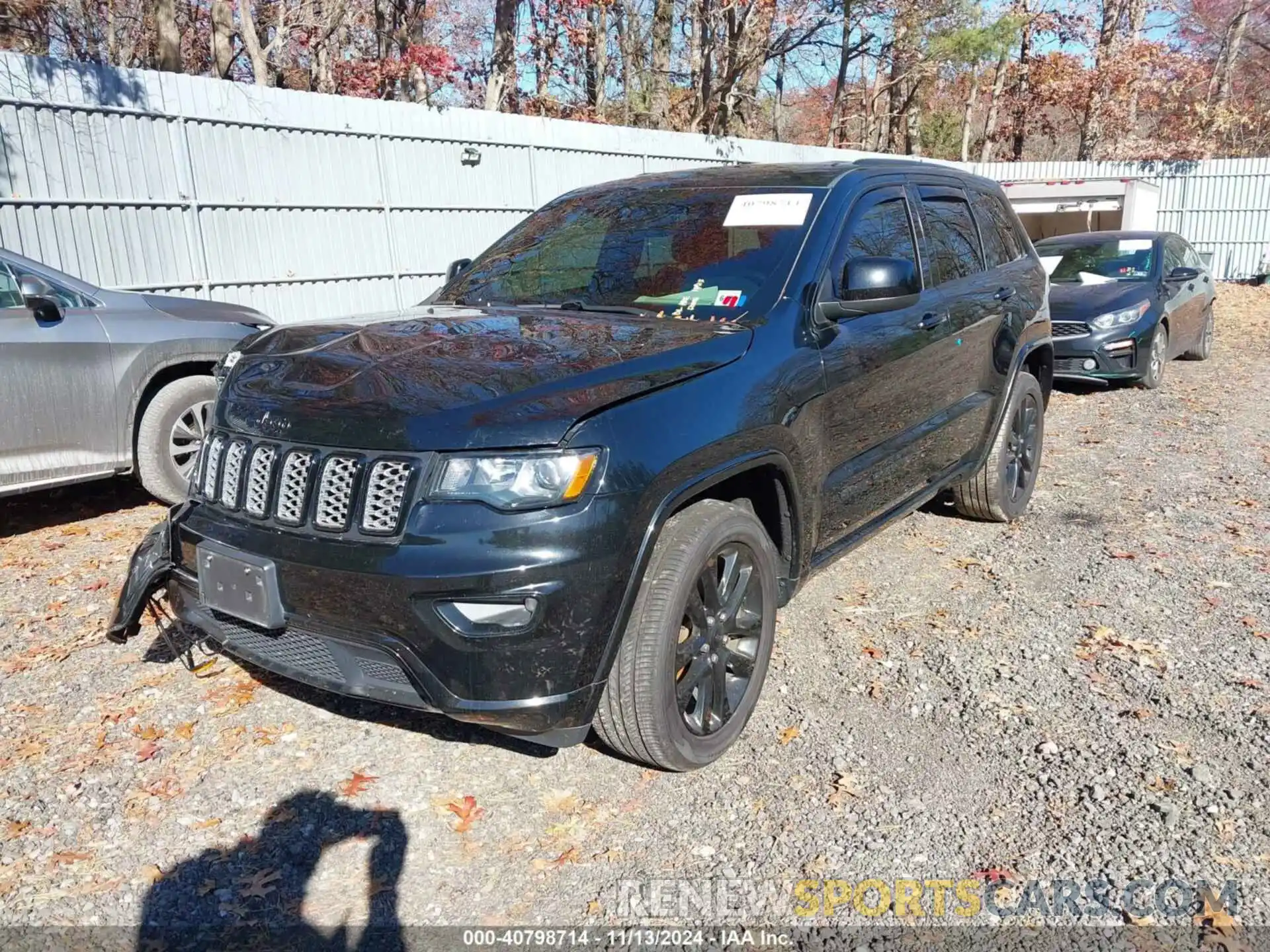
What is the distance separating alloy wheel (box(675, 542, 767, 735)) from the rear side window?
110 inches

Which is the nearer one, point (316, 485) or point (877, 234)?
point (316, 485)

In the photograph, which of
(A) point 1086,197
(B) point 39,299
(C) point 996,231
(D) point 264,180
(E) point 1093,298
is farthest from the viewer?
(A) point 1086,197

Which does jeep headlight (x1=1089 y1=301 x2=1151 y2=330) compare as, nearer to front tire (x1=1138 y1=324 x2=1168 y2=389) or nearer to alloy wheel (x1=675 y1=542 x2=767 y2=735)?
front tire (x1=1138 y1=324 x2=1168 y2=389)

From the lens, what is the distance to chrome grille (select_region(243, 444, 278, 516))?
2.75 metres

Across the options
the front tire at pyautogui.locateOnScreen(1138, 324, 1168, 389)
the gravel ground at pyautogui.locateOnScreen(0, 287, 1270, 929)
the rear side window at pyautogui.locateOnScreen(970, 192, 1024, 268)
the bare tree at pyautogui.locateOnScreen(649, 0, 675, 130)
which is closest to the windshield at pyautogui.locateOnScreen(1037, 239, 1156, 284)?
the front tire at pyautogui.locateOnScreen(1138, 324, 1168, 389)

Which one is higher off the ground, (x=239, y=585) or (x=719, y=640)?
(x=239, y=585)

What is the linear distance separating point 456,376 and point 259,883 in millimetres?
1473

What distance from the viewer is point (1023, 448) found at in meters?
5.57

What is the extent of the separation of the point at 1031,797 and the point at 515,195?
978 centimetres

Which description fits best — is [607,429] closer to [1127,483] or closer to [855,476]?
[855,476]

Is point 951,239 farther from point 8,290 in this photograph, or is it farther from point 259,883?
point 8,290

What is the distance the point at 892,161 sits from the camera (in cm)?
434

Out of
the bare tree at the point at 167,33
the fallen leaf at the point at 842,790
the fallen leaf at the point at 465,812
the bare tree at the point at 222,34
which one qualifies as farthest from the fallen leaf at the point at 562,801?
A: the bare tree at the point at 222,34

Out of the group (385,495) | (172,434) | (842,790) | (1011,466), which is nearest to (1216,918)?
(842,790)
